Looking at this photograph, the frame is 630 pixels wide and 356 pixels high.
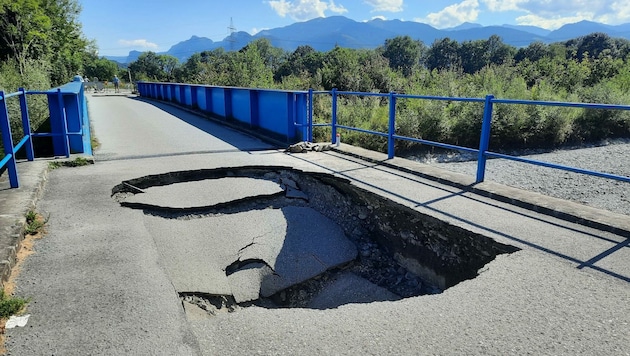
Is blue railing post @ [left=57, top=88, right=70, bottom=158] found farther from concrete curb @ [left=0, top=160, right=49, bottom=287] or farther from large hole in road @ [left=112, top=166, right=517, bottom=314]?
large hole in road @ [left=112, top=166, right=517, bottom=314]

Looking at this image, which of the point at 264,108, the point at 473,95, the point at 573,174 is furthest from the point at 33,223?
the point at 473,95

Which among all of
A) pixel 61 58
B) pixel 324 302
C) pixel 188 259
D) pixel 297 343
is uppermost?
pixel 61 58

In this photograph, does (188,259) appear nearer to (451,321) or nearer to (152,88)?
(451,321)

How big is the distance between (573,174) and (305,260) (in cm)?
826

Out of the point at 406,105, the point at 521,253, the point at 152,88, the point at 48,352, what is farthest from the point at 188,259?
the point at 152,88

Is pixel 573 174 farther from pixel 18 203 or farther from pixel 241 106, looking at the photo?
pixel 18 203

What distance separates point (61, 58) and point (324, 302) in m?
40.3

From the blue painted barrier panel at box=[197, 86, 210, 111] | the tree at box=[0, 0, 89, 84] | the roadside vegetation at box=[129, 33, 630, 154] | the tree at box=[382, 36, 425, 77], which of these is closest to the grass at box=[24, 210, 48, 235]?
the roadside vegetation at box=[129, 33, 630, 154]

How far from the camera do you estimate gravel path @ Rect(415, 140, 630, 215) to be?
8.06 metres

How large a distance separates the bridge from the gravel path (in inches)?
138

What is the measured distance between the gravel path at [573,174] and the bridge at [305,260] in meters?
3.50

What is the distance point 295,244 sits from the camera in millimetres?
5188

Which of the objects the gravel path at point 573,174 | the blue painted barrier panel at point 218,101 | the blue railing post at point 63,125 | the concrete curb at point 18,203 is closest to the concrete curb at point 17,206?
the concrete curb at point 18,203

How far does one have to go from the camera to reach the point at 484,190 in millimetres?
5461
